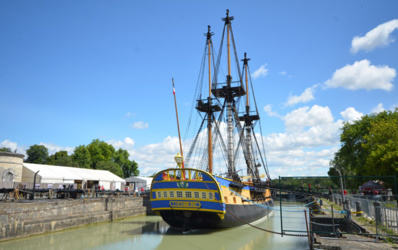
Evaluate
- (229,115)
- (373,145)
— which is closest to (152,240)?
(229,115)

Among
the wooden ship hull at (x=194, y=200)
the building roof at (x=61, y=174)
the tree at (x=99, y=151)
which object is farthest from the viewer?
the tree at (x=99, y=151)

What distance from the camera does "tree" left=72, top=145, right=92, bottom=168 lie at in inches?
2542

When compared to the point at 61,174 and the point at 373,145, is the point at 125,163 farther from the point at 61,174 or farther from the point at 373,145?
the point at 373,145

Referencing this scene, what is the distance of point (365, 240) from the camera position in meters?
10.0

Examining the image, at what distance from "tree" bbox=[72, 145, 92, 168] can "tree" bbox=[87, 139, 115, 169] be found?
326 cm

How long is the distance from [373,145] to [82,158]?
56.0m

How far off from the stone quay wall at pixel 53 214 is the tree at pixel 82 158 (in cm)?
4240

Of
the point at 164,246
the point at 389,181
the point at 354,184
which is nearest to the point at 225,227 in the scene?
the point at 164,246

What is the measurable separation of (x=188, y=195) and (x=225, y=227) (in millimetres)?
3387

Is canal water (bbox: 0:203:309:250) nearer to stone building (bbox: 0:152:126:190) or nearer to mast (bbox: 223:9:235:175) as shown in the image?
mast (bbox: 223:9:235:175)

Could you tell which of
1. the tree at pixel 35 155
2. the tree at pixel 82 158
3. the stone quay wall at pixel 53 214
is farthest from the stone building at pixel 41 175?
the tree at pixel 35 155

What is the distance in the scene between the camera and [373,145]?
1216 inches

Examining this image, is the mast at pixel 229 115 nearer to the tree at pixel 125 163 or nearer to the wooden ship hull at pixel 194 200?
the wooden ship hull at pixel 194 200

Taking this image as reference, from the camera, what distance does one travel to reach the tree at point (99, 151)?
69938mm
